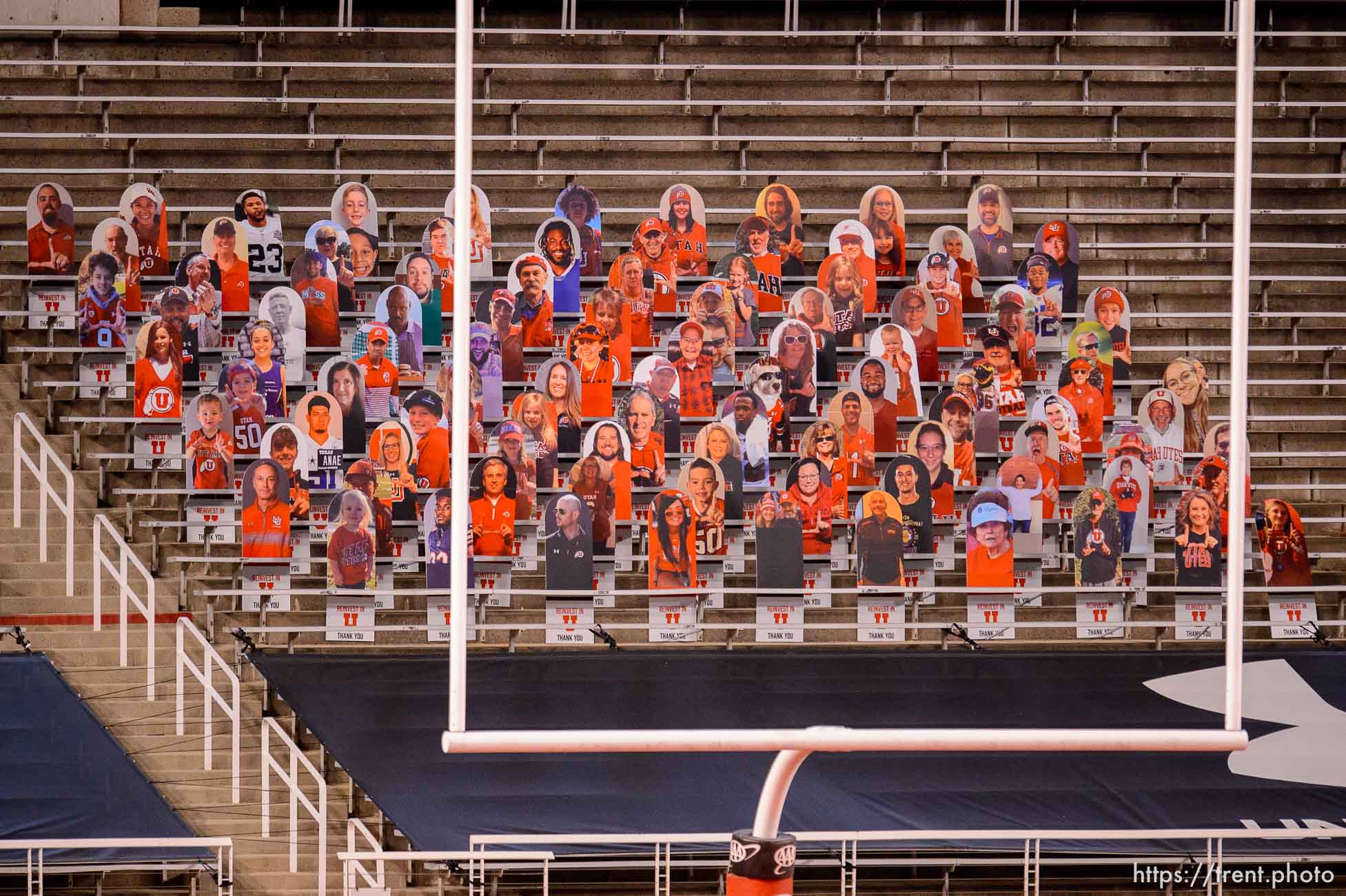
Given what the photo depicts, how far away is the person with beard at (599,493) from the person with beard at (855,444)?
1.15 metres

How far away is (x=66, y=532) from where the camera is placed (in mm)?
7129

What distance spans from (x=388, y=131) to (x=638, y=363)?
8.69ft

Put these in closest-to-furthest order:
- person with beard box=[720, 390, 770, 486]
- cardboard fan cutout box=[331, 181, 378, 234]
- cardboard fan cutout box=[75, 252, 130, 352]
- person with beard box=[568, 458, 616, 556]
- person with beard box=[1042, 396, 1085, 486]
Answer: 1. person with beard box=[568, 458, 616, 556]
2. person with beard box=[720, 390, 770, 486]
3. person with beard box=[1042, 396, 1085, 486]
4. cardboard fan cutout box=[75, 252, 130, 352]
5. cardboard fan cutout box=[331, 181, 378, 234]

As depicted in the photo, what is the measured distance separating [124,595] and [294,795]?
4.02 feet

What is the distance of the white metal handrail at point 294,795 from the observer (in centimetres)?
634

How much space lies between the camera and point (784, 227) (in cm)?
795

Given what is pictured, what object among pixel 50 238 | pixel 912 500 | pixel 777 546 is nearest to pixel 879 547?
pixel 912 500

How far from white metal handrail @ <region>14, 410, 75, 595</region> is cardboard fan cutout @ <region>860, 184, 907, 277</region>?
13.7 ft

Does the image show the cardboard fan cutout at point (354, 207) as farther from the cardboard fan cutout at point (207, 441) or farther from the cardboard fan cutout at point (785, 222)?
the cardboard fan cutout at point (785, 222)

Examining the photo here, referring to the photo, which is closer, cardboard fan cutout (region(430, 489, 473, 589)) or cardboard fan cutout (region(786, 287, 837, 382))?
cardboard fan cutout (region(430, 489, 473, 589))

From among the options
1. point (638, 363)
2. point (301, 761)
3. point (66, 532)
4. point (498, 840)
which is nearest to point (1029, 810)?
point (498, 840)

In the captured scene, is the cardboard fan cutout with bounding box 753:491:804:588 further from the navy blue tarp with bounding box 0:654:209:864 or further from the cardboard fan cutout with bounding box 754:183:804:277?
the navy blue tarp with bounding box 0:654:209:864

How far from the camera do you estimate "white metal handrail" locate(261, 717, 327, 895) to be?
634cm

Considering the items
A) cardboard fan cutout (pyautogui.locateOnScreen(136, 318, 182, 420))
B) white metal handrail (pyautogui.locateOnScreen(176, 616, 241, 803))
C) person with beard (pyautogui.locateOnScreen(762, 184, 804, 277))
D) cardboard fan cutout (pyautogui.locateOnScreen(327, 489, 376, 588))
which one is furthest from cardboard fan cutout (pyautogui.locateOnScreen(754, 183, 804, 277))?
white metal handrail (pyautogui.locateOnScreen(176, 616, 241, 803))
